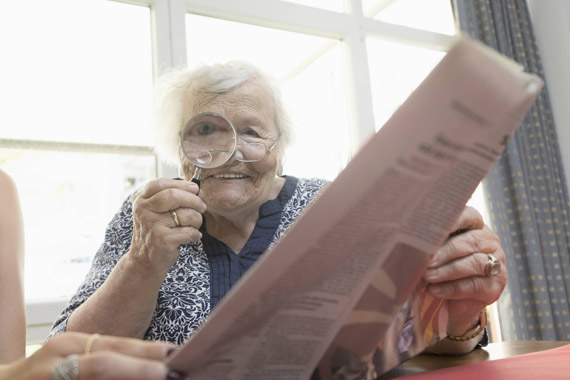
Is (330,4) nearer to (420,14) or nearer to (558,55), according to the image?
(420,14)

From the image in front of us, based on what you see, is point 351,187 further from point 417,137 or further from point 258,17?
point 258,17

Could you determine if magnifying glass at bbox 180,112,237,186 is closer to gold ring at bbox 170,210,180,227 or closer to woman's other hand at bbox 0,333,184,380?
gold ring at bbox 170,210,180,227

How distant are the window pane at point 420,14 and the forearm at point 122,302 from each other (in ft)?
8.09

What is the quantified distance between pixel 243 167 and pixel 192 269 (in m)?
0.27

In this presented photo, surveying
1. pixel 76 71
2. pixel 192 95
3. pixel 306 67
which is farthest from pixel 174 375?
pixel 306 67

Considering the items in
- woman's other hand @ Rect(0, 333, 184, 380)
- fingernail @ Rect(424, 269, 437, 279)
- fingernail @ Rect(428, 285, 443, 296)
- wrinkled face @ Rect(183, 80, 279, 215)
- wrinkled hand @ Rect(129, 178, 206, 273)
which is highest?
wrinkled face @ Rect(183, 80, 279, 215)

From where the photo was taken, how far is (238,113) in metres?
1.26

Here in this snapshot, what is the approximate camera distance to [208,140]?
120 cm

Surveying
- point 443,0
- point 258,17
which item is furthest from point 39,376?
point 443,0

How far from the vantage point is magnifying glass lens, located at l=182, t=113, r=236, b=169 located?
1.17m

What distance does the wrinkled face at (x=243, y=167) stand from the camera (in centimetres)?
118

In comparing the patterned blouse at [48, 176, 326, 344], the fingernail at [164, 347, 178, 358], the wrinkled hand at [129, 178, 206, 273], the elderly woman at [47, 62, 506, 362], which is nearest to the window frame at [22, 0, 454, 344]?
the elderly woman at [47, 62, 506, 362]

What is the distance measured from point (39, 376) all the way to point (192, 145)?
82cm

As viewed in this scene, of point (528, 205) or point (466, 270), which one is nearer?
point (466, 270)
